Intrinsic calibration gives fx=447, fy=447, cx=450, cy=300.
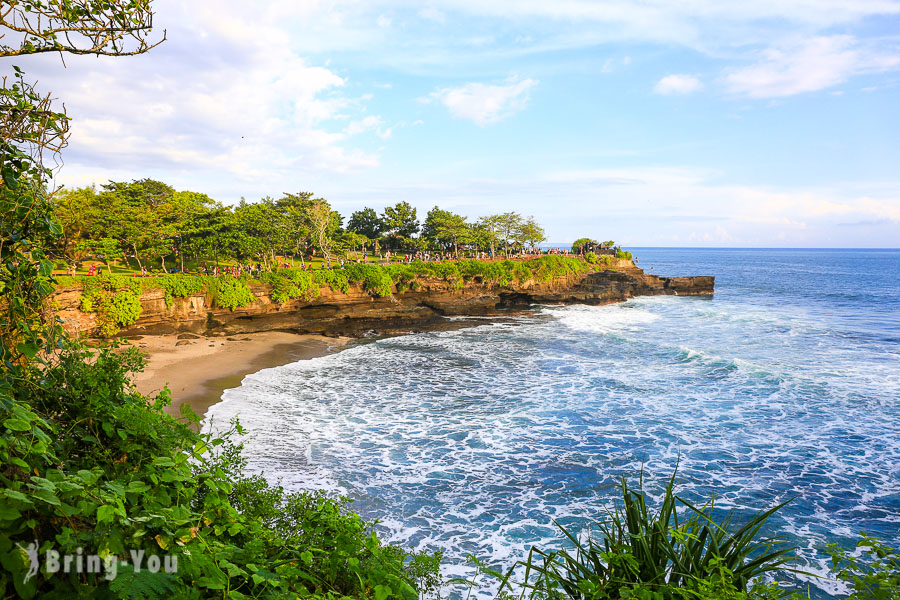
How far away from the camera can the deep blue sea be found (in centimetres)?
1050

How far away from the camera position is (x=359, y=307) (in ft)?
123

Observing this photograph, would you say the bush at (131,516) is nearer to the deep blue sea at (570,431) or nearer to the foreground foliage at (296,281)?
the deep blue sea at (570,431)

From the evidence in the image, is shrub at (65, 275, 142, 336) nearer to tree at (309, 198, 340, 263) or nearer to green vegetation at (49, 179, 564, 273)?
green vegetation at (49, 179, 564, 273)

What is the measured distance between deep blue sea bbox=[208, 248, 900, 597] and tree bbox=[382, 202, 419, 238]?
31.5m

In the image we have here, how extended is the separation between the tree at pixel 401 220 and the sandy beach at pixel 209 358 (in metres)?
30.6

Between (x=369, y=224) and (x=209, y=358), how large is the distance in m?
40.8

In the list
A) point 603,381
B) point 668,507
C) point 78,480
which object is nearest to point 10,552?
point 78,480

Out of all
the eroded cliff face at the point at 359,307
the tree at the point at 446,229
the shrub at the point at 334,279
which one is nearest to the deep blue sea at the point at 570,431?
the eroded cliff face at the point at 359,307

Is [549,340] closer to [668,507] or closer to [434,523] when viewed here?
[434,523]

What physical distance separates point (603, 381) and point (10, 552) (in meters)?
21.4

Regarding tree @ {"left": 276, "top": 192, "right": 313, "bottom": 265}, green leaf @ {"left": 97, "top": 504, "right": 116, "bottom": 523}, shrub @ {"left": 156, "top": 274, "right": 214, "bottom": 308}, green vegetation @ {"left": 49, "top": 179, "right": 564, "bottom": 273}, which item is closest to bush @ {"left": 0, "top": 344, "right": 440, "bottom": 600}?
green leaf @ {"left": 97, "top": 504, "right": 116, "bottom": 523}

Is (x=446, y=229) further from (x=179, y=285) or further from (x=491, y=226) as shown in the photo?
(x=179, y=285)

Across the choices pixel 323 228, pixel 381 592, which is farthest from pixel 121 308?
pixel 381 592

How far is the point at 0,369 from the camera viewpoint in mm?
3596
